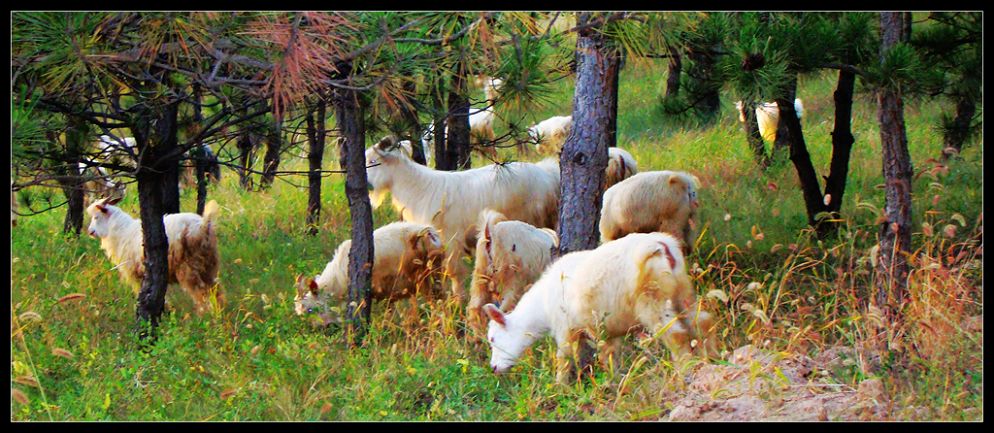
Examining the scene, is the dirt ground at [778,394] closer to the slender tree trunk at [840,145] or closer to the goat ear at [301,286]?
the goat ear at [301,286]

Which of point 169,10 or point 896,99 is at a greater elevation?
point 169,10

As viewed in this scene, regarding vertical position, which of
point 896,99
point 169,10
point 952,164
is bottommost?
point 952,164

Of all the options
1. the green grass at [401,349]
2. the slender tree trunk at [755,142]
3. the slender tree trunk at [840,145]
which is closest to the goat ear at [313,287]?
the green grass at [401,349]

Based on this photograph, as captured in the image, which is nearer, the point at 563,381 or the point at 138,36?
the point at 138,36

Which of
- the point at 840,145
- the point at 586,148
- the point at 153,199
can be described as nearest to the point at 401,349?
the point at 586,148

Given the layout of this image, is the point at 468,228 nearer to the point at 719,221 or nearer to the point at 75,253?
the point at 719,221

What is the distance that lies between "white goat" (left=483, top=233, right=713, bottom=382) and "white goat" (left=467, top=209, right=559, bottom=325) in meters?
1.41

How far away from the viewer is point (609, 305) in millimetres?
5875

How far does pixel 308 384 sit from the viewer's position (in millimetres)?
6246

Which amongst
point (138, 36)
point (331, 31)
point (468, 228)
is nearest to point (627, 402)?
point (331, 31)

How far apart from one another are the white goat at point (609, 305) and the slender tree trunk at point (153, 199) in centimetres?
292

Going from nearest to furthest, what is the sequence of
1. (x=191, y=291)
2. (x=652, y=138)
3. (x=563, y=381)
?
(x=563, y=381)
(x=191, y=291)
(x=652, y=138)

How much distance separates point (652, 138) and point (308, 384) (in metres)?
10.8

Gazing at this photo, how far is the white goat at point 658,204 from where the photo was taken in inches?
363
